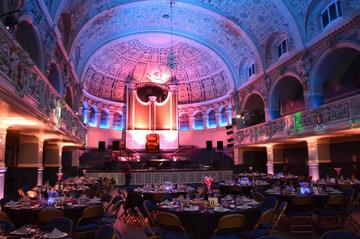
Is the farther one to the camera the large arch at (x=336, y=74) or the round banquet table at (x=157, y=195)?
the large arch at (x=336, y=74)

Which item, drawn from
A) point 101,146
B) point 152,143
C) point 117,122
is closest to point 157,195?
point 101,146

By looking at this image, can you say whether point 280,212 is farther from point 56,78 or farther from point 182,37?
point 182,37

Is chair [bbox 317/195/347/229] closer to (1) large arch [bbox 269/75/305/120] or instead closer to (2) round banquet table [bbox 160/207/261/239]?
(2) round banquet table [bbox 160/207/261/239]

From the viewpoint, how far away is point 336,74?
14.4 m

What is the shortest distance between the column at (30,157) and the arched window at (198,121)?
16.8 metres

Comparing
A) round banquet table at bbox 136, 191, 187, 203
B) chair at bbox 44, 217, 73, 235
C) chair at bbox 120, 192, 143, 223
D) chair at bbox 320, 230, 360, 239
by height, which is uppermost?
chair at bbox 320, 230, 360, 239

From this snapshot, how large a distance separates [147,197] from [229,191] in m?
3.80

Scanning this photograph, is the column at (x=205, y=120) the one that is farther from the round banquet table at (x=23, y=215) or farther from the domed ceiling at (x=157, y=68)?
the round banquet table at (x=23, y=215)

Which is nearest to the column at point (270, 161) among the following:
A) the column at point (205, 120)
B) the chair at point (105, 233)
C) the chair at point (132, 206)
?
the column at point (205, 120)

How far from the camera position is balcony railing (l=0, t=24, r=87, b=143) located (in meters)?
5.50

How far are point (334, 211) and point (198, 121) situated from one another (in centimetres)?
2020

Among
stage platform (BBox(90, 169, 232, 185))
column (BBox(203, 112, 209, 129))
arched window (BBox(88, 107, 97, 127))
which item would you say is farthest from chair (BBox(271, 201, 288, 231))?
arched window (BBox(88, 107, 97, 127))

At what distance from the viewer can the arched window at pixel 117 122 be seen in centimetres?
2606

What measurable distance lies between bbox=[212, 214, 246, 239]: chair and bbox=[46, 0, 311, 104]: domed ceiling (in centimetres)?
1020
